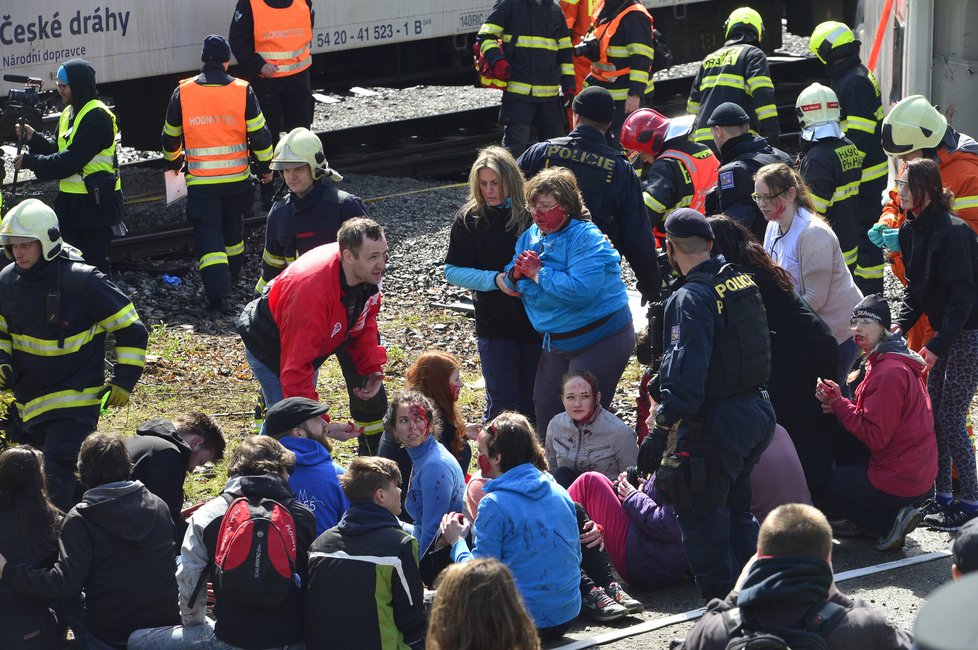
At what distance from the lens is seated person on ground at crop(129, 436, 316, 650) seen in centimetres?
474

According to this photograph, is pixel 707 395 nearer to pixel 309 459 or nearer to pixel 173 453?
pixel 309 459

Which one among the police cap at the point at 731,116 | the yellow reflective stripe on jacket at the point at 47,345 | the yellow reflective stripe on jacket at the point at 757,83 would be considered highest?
the police cap at the point at 731,116

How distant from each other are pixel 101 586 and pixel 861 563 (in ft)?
10.4

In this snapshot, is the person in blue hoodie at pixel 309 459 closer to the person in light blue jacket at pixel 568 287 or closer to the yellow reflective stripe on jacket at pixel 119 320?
the yellow reflective stripe on jacket at pixel 119 320

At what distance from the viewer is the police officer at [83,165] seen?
30.6 ft

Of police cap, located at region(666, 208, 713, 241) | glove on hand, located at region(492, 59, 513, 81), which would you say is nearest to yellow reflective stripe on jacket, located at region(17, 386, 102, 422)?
police cap, located at region(666, 208, 713, 241)

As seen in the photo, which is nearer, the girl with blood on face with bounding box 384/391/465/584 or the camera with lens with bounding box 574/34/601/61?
the girl with blood on face with bounding box 384/391/465/584

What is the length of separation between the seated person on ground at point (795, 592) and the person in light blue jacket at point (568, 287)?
269 cm

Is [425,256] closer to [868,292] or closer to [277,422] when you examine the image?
[868,292]

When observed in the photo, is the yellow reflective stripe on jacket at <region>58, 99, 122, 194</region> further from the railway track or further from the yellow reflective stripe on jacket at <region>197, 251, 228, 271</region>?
the railway track

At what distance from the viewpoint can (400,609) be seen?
4.77 m

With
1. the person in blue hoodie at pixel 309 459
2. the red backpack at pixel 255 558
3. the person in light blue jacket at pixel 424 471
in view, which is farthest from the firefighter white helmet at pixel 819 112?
the red backpack at pixel 255 558

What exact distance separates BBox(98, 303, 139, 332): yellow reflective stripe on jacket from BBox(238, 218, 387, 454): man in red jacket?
0.55m

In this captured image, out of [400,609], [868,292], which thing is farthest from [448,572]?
[868,292]
